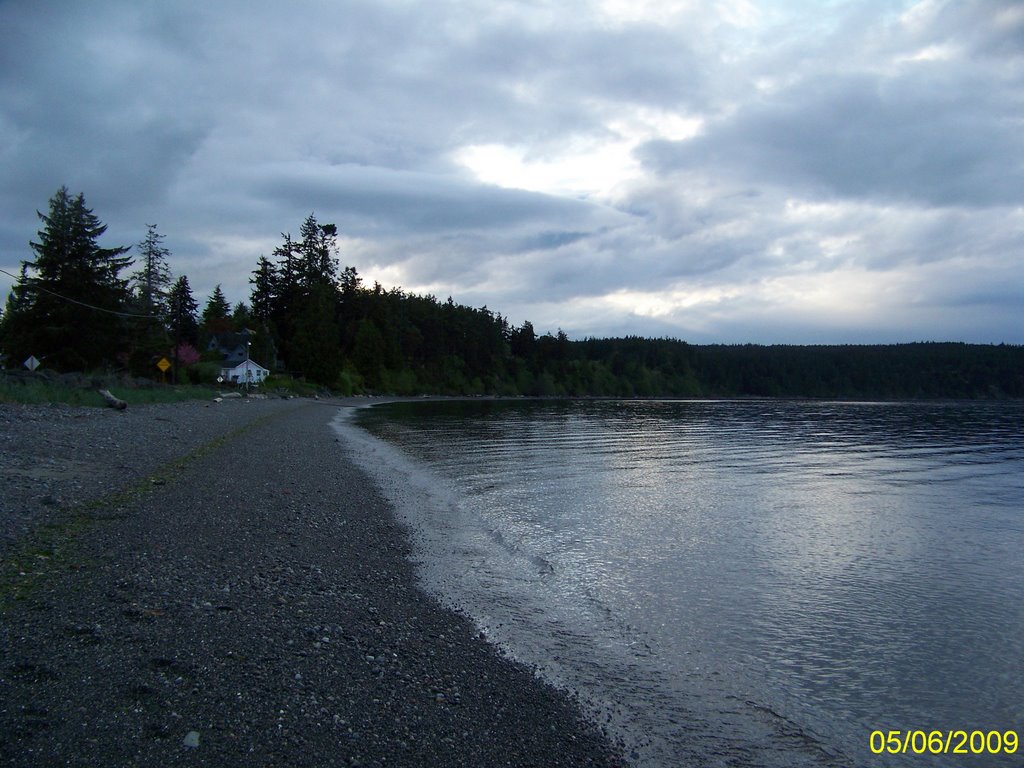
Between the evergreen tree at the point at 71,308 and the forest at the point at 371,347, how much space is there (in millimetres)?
104

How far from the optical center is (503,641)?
23.7ft

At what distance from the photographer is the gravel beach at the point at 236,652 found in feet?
14.7

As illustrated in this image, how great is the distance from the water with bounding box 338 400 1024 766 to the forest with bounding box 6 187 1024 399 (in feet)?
139

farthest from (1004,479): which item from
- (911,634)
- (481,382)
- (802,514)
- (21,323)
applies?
(481,382)

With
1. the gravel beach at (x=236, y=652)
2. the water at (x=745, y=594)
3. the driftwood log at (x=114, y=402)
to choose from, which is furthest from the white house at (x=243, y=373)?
the gravel beach at (x=236, y=652)

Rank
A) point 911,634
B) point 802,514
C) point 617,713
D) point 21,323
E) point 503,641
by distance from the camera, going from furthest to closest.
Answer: point 21,323 < point 802,514 < point 911,634 < point 503,641 < point 617,713

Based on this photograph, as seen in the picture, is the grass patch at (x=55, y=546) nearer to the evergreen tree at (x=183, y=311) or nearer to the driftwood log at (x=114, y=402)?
the driftwood log at (x=114, y=402)

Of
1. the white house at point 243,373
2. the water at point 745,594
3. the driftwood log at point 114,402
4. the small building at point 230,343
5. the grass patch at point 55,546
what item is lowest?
the water at point 745,594

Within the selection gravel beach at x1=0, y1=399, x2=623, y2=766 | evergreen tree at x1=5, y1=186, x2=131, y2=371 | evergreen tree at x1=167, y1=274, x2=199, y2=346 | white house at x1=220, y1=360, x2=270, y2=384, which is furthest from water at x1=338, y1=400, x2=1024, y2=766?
evergreen tree at x1=167, y1=274, x2=199, y2=346

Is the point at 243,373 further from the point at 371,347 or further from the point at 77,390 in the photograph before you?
the point at 77,390

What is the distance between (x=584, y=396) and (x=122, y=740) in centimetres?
13516

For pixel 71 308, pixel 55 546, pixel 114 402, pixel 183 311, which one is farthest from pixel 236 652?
pixel 183 311

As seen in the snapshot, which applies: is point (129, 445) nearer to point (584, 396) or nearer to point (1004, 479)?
point (1004, 479)

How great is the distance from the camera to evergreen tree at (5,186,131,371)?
49938 mm
